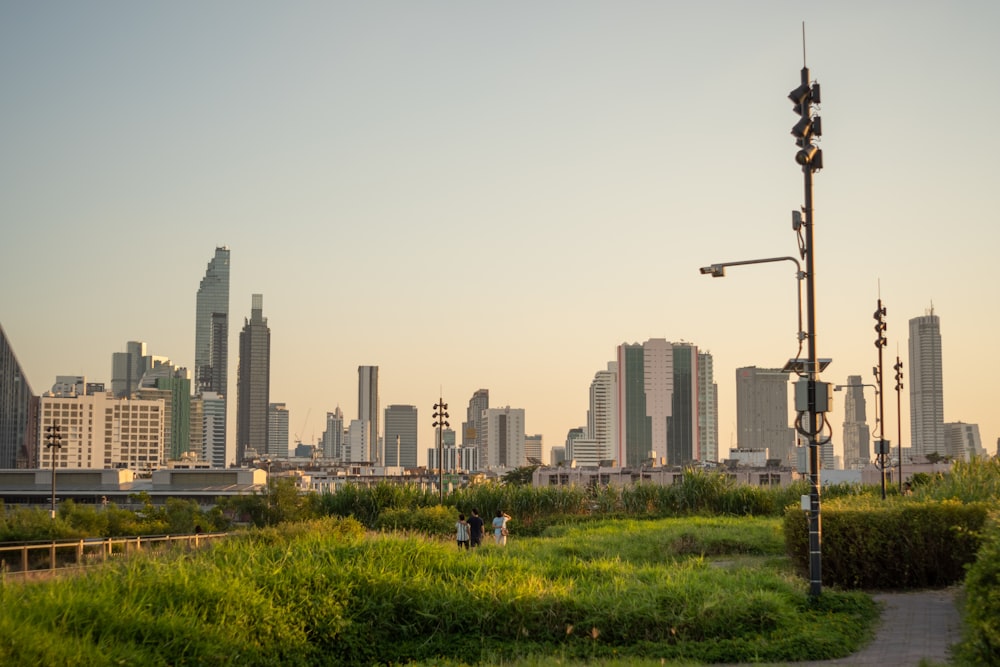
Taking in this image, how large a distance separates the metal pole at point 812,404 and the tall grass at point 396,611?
0.69 meters

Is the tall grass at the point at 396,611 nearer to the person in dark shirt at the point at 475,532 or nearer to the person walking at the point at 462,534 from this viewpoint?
the person walking at the point at 462,534

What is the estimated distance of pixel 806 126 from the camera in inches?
748

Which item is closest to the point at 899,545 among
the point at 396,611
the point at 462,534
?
the point at 396,611

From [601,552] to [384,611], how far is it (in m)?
10.6

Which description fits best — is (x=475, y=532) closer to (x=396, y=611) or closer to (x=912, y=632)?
(x=396, y=611)

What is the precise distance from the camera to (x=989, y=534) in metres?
14.2

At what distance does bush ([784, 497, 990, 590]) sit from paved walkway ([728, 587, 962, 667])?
2.08ft

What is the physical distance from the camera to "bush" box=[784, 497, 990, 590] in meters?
21.3

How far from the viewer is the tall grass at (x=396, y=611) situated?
12961 millimetres

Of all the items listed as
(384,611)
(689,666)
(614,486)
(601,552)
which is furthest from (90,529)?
(689,666)

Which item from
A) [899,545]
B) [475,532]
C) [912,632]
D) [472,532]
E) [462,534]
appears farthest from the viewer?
[475,532]

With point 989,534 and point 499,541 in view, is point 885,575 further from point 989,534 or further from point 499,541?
point 499,541

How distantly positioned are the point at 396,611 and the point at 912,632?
8661 mm

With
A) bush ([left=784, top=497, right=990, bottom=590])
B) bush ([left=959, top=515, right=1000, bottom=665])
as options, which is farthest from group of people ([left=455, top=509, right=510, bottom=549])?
bush ([left=959, top=515, right=1000, bottom=665])
